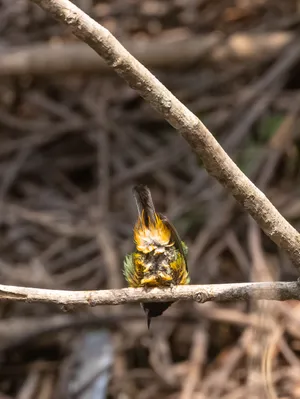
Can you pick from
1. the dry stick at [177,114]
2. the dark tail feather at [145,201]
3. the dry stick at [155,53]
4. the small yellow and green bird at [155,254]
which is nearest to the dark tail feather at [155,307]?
the small yellow and green bird at [155,254]

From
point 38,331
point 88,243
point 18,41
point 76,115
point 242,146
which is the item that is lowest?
point 38,331

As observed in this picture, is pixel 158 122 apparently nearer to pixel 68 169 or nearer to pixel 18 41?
pixel 68 169

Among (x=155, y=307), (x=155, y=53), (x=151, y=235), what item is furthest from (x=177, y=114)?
→ (x=155, y=53)

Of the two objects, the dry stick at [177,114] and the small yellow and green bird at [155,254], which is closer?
the dry stick at [177,114]

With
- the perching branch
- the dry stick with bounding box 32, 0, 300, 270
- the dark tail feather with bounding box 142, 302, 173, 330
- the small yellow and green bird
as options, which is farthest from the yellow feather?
the dry stick with bounding box 32, 0, 300, 270

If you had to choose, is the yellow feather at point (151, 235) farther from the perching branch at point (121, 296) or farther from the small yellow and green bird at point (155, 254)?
the perching branch at point (121, 296)

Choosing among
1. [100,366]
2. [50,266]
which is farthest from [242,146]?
[100,366]

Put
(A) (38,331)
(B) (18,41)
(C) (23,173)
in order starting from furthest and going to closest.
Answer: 1. (B) (18,41)
2. (C) (23,173)
3. (A) (38,331)
